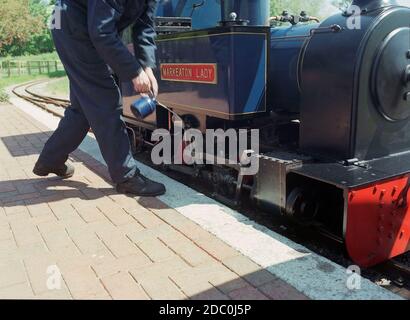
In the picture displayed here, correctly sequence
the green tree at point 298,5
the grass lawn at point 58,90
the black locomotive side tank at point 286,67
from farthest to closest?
the green tree at point 298,5 → the grass lawn at point 58,90 → the black locomotive side tank at point 286,67

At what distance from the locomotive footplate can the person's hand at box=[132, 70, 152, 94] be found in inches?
43.9

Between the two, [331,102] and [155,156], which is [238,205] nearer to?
[331,102]

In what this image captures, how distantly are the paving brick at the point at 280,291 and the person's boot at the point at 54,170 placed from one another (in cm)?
231

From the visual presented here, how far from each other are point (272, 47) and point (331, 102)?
92cm

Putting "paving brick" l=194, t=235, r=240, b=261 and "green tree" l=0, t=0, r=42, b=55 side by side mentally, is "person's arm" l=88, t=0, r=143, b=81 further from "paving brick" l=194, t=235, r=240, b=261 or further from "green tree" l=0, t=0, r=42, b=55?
"green tree" l=0, t=0, r=42, b=55

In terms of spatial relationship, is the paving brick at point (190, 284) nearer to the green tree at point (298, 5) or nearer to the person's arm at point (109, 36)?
the person's arm at point (109, 36)

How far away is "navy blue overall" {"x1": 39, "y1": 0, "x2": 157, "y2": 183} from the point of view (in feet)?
9.49

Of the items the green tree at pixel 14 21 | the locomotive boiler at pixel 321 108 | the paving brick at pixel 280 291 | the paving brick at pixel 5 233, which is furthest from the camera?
the green tree at pixel 14 21

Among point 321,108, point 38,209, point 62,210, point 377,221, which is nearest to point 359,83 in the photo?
point 321,108

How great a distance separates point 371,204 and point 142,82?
1.63m

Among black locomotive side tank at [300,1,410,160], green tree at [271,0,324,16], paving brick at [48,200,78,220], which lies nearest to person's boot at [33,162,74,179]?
paving brick at [48,200,78,220]

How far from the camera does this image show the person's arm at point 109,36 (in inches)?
108

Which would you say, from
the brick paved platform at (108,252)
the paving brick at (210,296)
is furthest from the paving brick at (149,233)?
the paving brick at (210,296)
